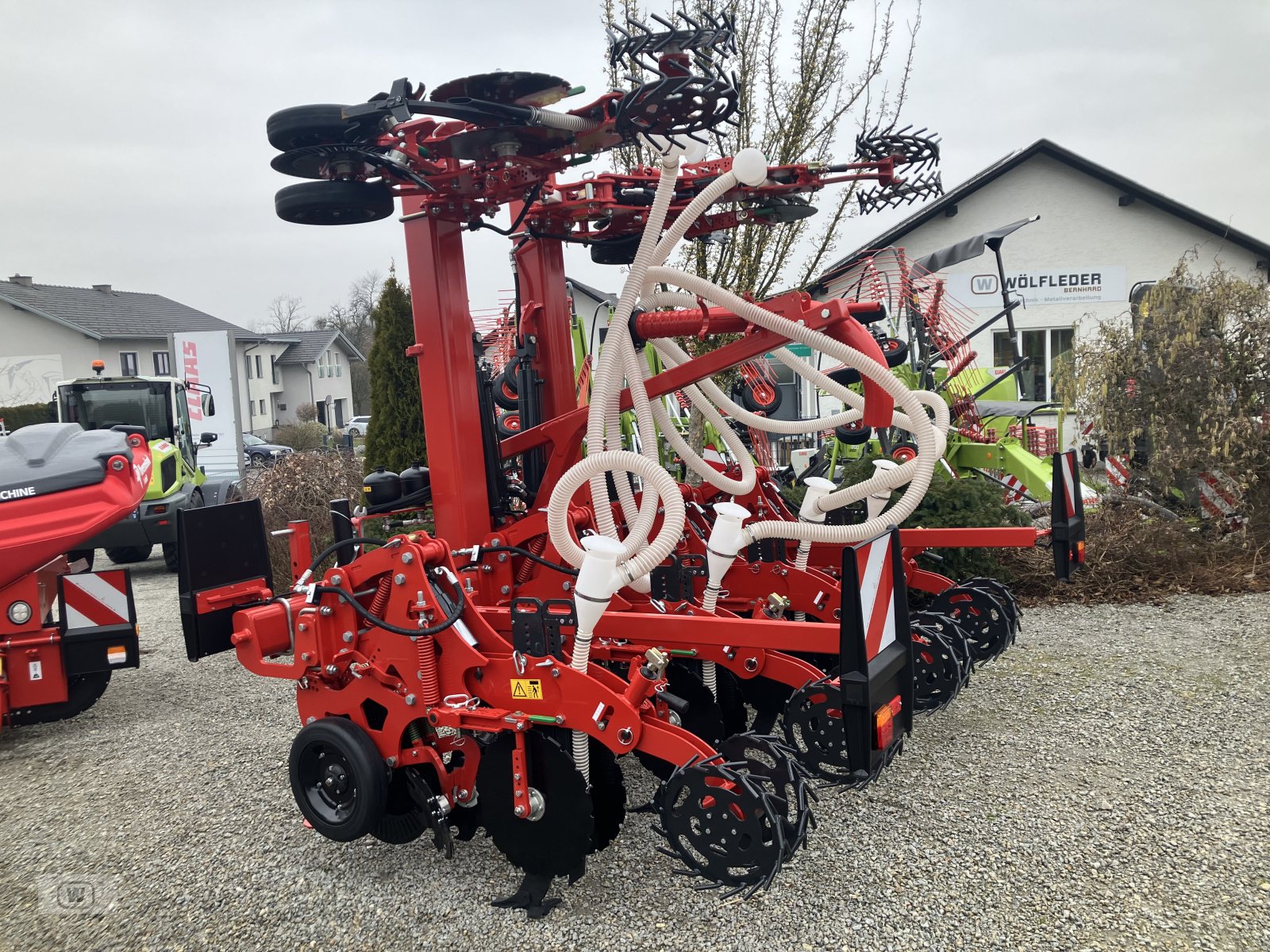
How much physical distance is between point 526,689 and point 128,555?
1053 centimetres

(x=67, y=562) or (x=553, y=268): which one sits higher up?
(x=553, y=268)

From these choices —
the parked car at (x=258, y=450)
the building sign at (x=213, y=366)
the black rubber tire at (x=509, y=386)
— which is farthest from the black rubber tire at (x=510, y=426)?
the parked car at (x=258, y=450)

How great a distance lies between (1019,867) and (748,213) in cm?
351

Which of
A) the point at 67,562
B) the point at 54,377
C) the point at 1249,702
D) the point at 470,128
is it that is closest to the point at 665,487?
the point at 470,128

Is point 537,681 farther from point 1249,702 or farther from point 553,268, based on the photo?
point 1249,702

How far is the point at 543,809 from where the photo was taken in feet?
10.7

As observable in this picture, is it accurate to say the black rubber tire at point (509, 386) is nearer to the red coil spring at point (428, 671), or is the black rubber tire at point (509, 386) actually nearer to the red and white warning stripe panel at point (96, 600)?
the red coil spring at point (428, 671)

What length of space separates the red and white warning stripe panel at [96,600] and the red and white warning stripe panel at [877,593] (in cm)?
424

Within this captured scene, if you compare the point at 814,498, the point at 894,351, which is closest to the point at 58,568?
the point at 814,498

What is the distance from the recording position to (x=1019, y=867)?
3.39m

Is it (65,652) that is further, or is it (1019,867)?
(65,652)

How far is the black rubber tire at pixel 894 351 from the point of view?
6.12 metres

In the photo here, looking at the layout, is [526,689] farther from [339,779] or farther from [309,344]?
[309,344]

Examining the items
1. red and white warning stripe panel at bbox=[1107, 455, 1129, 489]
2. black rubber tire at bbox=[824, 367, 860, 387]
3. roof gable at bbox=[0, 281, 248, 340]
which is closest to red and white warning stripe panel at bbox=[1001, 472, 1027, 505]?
red and white warning stripe panel at bbox=[1107, 455, 1129, 489]
